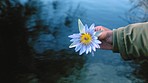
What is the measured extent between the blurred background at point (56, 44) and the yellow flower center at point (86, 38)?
147 centimetres

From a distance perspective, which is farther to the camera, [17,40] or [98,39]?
[17,40]

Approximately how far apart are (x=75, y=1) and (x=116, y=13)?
1.34 ft

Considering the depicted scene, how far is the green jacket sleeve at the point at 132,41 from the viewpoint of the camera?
1.46 metres

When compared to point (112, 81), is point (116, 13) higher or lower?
higher

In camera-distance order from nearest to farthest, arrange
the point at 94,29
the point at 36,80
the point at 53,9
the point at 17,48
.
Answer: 1. the point at 94,29
2. the point at 36,80
3. the point at 17,48
4. the point at 53,9

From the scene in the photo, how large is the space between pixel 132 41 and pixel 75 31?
175 cm

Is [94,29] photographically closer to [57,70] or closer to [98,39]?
[98,39]

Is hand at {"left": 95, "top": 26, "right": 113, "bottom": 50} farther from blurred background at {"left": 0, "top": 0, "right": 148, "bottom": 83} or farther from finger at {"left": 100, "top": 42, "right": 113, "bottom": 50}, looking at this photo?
blurred background at {"left": 0, "top": 0, "right": 148, "bottom": 83}

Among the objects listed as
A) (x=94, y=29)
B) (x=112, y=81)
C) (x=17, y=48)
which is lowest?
(x=112, y=81)

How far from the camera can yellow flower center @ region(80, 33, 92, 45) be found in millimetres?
1478

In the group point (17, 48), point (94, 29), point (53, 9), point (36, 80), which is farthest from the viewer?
point (53, 9)

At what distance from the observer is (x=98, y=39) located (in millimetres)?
1528

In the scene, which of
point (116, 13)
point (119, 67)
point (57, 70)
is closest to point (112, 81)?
point (119, 67)

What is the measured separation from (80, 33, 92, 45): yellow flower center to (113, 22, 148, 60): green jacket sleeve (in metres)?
0.10
